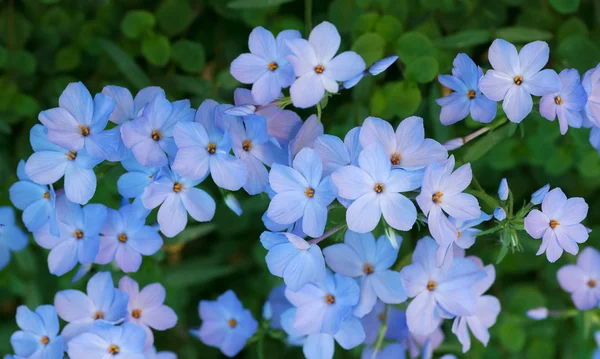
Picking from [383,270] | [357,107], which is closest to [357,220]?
[383,270]

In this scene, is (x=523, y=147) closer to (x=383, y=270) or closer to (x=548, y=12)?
(x=548, y=12)

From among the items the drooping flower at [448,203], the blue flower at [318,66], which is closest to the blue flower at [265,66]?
the blue flower at [318,66]

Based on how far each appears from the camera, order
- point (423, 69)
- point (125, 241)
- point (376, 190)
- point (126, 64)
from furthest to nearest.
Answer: point (126, 64) → point (423, 69) → point (125, 241) → point (376, 190)

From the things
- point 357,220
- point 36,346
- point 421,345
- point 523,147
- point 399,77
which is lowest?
point 421,345

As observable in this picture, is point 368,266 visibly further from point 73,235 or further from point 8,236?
point 8,236

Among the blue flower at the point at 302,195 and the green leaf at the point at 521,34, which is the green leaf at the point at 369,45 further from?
the blue flower at the point at 302,195

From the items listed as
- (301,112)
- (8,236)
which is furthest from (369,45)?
(8,236)
